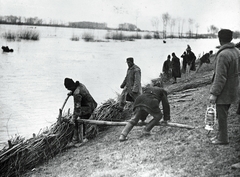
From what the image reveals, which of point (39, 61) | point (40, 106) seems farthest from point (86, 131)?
point (39, 61)

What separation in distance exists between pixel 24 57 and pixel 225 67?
2793 centimetres

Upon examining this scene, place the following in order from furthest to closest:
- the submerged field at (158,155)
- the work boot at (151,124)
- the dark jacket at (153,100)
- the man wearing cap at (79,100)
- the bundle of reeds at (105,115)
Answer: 1. the bundle of reeds at (105,115)
2. the man wearing cap at (79,100)
3. the work boot at (151,124)
4. the dark jacket at (153,100)
5. the submerged field at (158,155)

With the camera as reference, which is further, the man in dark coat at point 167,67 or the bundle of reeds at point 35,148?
the man in dark coat at point 167,67

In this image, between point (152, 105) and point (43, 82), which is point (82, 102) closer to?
→ point (152, 105)

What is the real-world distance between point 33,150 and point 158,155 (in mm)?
2620

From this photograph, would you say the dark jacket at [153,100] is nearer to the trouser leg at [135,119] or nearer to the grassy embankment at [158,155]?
the trouser leg at [135,119]

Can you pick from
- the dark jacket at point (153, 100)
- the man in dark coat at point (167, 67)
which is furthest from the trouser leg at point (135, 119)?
the man in dark coat at point (167, 67)

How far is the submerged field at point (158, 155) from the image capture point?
4199 millimetres

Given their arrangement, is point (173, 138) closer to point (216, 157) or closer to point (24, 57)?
point (216, 157)

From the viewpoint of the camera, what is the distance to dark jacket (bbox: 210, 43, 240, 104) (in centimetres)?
424

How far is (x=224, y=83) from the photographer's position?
423 cm

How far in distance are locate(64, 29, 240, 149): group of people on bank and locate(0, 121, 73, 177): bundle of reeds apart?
389 millimetres

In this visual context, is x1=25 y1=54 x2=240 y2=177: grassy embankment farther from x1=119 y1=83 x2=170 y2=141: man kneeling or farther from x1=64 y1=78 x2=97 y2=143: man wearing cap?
x1=64 y1=78 x2=97 y2=143: man wearing cap

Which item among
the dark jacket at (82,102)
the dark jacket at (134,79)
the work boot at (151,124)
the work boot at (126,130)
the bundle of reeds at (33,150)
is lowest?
the bundle of reeds at (33,150)
